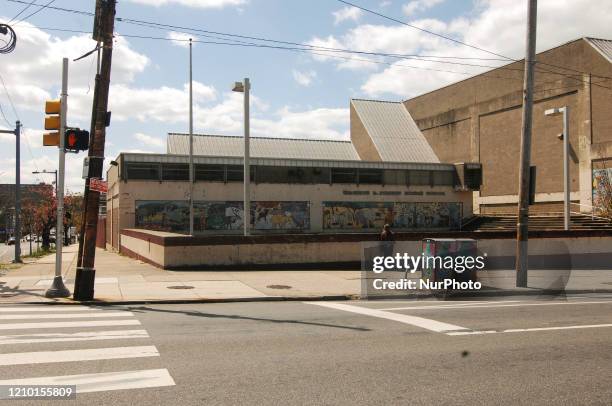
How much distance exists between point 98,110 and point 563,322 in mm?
10908

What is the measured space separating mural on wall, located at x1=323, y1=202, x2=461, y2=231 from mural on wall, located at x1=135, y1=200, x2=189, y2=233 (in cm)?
992

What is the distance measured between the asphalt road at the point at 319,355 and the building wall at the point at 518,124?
38.1m

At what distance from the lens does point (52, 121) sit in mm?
13820

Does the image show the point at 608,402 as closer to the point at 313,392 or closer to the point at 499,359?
the point at 499,359

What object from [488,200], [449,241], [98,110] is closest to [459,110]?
[488,200]

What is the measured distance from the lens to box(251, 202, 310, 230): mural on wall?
38781 millimetres

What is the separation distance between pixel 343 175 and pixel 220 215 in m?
9.56

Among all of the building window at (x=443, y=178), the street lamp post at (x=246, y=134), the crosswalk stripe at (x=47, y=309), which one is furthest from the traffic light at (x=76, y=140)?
the building window at (x=443, y=178)

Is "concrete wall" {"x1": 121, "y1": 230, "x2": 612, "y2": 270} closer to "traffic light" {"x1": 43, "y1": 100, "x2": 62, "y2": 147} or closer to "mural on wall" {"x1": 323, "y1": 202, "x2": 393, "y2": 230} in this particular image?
"traffic light" {"x1": 43, "y1": 100, "x2": 62, "y2": 147}

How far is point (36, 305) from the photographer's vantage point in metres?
12.8

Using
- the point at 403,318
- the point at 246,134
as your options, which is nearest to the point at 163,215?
the point at 246,134

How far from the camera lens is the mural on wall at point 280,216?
127 ft

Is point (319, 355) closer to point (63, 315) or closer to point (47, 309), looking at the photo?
point (63, 315)

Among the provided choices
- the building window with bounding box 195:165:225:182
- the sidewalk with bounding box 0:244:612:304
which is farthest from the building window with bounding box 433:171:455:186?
the sidewalk with bounding box 0:244:612:304
